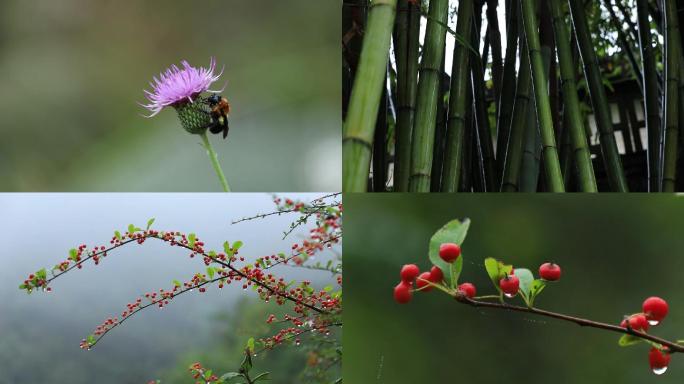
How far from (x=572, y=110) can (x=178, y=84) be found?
51cm

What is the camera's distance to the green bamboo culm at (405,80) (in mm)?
777

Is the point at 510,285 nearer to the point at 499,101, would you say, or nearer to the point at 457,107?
the point at 457,107

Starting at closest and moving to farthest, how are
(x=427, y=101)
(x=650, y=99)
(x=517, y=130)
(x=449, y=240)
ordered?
(x=449, y=240)
(x=427, y=101)
(x=517, y=130)
(x=650, y=99)

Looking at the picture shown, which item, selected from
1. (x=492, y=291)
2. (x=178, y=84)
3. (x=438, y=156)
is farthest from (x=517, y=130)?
(x=178, y=84)

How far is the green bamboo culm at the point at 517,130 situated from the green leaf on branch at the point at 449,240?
1.21 feet

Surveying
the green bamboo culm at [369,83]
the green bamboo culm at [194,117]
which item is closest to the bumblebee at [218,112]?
the green bamboo culm at [194,117]

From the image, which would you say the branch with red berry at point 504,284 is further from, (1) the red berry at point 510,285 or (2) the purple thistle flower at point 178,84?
(2) the purple thistle flower at point 178,84

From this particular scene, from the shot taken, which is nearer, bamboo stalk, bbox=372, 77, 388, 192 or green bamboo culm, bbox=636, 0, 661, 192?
bamboo stalk, bbox=372, 77, 388, 192

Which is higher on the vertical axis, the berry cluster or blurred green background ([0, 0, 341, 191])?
blurred green background ([0, 0, 341, 191])

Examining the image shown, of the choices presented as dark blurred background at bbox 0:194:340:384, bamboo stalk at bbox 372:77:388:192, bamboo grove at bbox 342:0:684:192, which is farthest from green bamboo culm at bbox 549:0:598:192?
dark blurred background at bbox 0:194:340:384

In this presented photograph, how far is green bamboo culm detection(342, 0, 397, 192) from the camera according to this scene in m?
0.57

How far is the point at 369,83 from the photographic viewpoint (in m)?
0.58

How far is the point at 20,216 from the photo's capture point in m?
0.81

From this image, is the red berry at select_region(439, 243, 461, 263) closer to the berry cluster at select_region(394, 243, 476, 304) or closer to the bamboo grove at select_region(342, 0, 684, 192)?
the berry cluster at select_region(394, 243, 476, 304)
